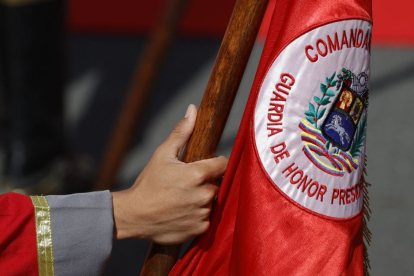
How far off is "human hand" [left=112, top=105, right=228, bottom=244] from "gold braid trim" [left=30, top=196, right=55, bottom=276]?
84mm

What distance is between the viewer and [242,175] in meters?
0.84

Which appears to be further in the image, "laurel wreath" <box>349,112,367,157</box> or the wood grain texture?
the wood grain texture

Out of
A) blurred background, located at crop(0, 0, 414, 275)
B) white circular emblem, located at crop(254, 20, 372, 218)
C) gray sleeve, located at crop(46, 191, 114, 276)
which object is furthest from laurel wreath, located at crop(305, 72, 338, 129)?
blurred background, located at crop(0, 0, 414, 275)

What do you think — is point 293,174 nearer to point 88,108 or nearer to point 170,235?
point 170,235

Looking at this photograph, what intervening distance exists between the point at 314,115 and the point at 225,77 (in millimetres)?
121

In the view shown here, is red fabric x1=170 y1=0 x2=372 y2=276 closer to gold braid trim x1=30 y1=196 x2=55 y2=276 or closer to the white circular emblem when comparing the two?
the white circular emblem

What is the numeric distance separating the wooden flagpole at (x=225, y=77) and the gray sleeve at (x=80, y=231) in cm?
13

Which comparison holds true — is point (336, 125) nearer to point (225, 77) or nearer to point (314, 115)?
point (314, 115)

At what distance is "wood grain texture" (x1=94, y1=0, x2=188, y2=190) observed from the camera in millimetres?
2133

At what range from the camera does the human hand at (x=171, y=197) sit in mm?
808

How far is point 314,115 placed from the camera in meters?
0.83

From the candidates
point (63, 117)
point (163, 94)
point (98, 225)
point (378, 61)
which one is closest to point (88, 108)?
point (163, 94)

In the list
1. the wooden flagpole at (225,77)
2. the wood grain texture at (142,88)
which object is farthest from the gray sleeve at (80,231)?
the wood grain texture at (142,88)

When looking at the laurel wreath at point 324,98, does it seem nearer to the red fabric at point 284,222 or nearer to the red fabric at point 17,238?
the red fabric at point 284,222
